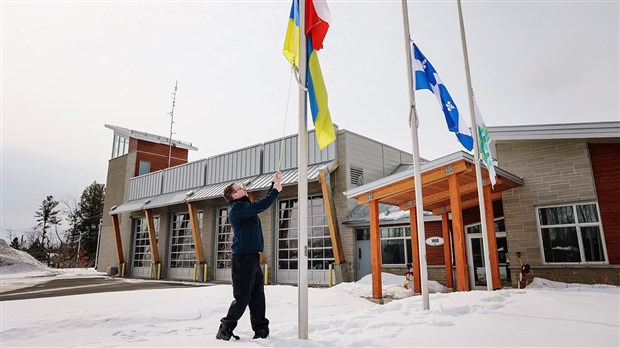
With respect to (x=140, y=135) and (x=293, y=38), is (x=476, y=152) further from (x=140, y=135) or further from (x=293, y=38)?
(x=140, y=135)

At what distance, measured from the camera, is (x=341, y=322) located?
525 centimetres

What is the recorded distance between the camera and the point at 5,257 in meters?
30.4

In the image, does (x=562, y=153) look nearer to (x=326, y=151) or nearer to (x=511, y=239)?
(x=511, y=239)

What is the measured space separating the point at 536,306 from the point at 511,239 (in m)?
6.56

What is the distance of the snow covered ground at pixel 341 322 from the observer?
398 cm

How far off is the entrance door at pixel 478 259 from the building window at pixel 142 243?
21.4 metres

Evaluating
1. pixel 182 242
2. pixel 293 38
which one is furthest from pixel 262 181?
pixel 293 38

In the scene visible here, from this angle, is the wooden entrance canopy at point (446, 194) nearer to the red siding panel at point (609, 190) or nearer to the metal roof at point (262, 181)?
the red siding panel at point (609, 190)

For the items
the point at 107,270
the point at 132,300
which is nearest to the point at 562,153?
the point at 132,300

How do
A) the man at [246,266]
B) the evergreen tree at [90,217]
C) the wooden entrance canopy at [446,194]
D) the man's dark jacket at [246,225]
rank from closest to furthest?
1. the man at [246,266]
2. the man's dark jacket at [246,225]
3. the wooden entrance canopy at [446,194]
4. the evergreen tree at [90,217]

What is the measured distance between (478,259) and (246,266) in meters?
11.7

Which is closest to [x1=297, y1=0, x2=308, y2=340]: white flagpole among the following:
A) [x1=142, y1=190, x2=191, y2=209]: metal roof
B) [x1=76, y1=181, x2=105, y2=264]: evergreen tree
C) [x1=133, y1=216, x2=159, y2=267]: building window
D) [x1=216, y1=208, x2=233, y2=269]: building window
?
[x1=216, y1=208, x2=233, y2=269]: building window

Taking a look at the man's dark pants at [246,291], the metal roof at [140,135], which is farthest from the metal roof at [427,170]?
the metal roof at [140,135]

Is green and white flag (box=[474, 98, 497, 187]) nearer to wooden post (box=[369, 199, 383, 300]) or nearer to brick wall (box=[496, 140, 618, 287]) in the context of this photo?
brick wall (box=[496, 140, 618, 287])
